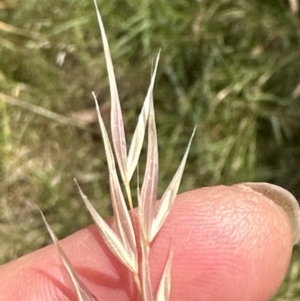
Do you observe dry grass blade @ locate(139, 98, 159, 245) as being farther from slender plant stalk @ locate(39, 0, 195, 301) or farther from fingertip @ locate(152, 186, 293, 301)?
fingertip @ locate(152, 186, 293, 301)

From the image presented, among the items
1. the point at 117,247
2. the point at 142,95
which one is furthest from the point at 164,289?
the point at 142,95

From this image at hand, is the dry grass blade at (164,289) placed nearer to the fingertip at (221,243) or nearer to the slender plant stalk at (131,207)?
the slender plant stalk at (131,207)

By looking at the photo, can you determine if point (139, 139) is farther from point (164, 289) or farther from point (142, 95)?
point (142, 95)

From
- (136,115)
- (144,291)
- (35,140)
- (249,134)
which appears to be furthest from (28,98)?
(144,291)

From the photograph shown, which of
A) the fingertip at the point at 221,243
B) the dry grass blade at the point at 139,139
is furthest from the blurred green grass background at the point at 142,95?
the dry grass blade at the point at 139,139

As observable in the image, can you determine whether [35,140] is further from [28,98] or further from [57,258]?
[57,258]

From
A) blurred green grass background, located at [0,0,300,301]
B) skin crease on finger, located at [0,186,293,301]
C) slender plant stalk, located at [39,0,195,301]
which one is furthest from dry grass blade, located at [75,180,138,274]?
blurred green grass background, located at [0,0,300,301]

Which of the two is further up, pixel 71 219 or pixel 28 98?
pixel 28 98
